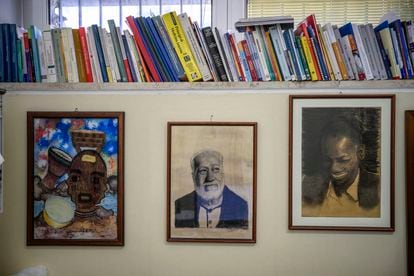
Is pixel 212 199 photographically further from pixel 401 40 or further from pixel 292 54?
pixel 401 40

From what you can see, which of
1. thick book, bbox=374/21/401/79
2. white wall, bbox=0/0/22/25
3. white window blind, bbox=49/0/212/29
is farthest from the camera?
white window blind, bbox=49/0/212/29

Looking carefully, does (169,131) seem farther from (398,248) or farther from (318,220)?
(398,248)

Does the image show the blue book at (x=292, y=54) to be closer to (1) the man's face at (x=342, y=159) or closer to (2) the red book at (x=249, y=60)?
(2) the red book at (x=249, y=60)

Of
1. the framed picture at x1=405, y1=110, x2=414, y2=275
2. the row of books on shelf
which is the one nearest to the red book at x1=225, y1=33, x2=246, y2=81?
the row of books on shelf

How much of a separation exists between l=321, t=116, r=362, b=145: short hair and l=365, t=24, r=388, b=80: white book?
0.26m

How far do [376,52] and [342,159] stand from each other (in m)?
0.52

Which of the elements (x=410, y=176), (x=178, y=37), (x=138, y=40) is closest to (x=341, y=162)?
(x=410, y=176)

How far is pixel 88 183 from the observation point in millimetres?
1811

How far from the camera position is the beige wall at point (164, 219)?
1795 millimetres

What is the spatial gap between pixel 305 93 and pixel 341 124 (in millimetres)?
224

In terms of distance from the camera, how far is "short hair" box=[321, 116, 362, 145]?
1.77 metres

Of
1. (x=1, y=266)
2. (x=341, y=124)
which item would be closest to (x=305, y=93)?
(x=341, y=124)

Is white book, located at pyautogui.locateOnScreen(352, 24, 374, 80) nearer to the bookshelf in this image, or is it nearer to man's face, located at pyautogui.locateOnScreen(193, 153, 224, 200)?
the bookshelf

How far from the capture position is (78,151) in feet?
5.93
